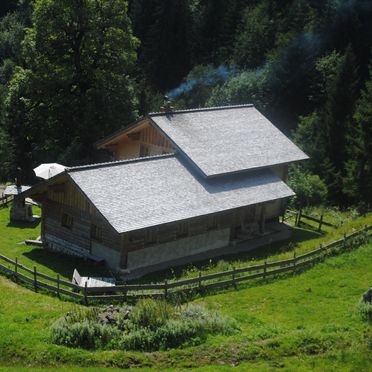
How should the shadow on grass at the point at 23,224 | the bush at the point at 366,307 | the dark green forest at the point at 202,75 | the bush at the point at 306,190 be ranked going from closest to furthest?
the bush at the point at 366,307 → the shadow on grass at the point at 23,224 → the bush at the point at 306,190 → the dark green forest at the point at 202,75

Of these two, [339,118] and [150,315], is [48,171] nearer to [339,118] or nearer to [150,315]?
[150,315]

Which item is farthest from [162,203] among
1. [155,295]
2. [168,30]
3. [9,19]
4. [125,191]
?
[9,19]

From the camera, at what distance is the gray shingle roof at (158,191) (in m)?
30.7

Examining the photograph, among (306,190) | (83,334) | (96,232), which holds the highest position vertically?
(306,190)

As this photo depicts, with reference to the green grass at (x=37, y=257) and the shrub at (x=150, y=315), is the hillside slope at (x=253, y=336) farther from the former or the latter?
the green grass at (x=37, y=257)

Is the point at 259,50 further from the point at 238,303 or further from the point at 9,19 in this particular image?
the point at 9,19

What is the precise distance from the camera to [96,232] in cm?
3262

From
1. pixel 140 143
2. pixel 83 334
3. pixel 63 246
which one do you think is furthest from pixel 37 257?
pixel 83 334

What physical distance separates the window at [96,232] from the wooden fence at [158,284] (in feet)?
13.6

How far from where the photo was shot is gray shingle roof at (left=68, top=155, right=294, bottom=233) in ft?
101

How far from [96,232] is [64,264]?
2.24 meters

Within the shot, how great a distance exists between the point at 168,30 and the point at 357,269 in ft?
201


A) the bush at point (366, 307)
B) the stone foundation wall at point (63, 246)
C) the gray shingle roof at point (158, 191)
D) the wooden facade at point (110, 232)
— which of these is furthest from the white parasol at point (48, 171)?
Answer: the bush at point (366, 307)

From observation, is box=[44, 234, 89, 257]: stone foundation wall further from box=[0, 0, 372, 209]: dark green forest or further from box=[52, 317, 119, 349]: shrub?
box=[0, 0, 372, 209]: dark green forest
